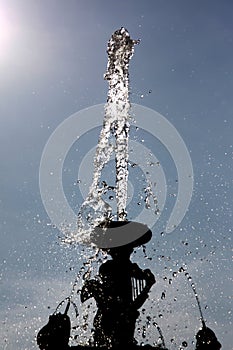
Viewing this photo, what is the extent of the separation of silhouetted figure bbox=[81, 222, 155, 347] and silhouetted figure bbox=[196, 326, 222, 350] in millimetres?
1226

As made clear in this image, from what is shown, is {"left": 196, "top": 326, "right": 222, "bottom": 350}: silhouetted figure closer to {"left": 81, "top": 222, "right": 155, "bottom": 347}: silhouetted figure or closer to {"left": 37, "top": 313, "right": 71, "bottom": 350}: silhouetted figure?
{"left": 81, "top": 222, "right": 155, "bottom": 347}: silhouetted figure

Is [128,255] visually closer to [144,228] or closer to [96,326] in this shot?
[144,228]

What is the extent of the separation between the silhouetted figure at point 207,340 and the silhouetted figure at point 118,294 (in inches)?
48.3

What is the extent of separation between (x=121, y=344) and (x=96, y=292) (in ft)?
3.59

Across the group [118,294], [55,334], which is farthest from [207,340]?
[55,334]

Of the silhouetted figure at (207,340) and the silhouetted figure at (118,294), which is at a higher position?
the silhouetted figure at (118,294)

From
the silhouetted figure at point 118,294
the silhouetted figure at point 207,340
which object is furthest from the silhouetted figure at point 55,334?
the silhouetted figure at point 207,340

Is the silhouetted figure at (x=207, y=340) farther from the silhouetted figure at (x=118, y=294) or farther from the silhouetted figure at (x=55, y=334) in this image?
the silhouetted figure at (x=55, y=334)

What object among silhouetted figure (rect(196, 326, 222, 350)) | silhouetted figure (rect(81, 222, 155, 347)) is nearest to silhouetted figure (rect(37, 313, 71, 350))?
silhouetted figure (rect(81, 222, 155, 347))

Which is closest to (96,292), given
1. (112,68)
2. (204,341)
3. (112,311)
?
(112,311)

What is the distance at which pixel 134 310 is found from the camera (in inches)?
389

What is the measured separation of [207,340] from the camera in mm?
9336

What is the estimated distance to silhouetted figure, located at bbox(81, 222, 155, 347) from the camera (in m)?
9.75

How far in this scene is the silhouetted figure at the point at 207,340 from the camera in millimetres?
9281
